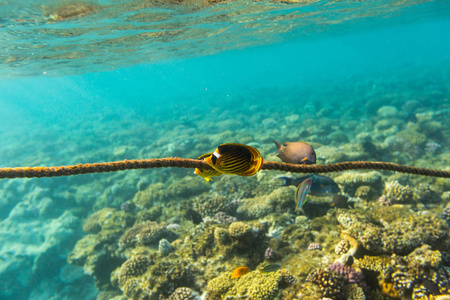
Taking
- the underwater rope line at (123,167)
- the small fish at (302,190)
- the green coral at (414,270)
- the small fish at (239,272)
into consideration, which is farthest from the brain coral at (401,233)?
the underwater rope line at (123,167)

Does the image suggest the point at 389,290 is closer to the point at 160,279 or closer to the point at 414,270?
the point at 414,270

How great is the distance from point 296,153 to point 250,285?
261cm

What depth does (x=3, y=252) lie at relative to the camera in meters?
10.6

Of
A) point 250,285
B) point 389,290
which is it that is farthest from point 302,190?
point 389,290

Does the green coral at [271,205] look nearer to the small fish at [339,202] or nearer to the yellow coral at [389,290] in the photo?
the small fish at [339,202]

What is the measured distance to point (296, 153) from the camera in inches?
107

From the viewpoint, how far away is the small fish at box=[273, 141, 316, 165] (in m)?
2.70

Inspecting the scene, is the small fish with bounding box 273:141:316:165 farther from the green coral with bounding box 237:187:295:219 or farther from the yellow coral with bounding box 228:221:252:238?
the green coral with bounding box 237:187:295:219

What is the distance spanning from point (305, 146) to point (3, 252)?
14.7 m

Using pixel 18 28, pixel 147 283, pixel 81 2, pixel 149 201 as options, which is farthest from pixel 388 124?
pixel 18 28

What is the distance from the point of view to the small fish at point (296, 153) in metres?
2.70

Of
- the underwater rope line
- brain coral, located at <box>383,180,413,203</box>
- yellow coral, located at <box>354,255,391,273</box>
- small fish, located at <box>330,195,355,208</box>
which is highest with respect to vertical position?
the underwater rope line

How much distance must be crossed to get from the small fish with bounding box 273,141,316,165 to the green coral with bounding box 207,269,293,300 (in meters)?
2.30

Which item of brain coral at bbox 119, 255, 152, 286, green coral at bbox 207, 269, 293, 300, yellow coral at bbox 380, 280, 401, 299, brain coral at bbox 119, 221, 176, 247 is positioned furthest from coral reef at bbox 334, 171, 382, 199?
brain coral at bbox 119, 255, 152, 286
